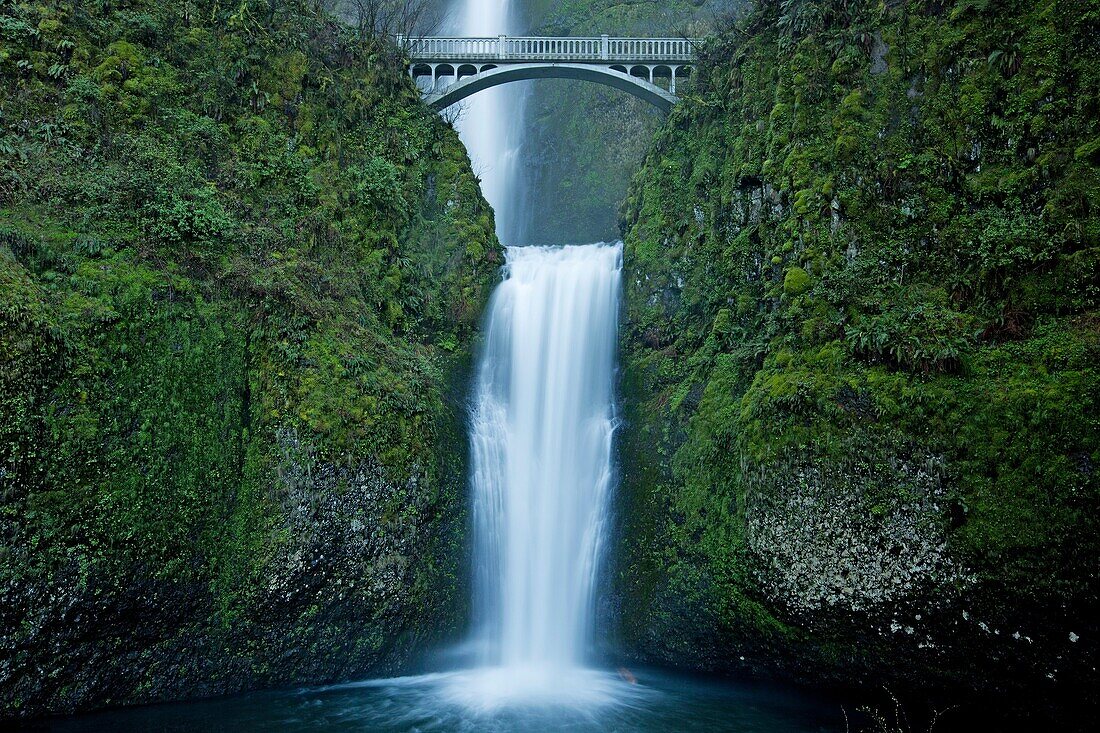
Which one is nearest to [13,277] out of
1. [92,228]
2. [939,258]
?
[92,228]

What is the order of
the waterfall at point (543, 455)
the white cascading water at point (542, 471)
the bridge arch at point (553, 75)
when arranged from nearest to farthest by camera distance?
the white cascading water at point (542, 471), the waterfall at point (543, 455), the bridge arch at point (553, 75)

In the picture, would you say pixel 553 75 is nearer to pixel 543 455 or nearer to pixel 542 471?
pixel 543 455

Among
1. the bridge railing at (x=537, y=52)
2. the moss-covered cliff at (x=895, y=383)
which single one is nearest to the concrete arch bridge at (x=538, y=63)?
the bridge railing at (x=537, y=52)

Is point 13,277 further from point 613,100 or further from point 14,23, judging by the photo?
point 613,100

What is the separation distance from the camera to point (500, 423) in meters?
15.4

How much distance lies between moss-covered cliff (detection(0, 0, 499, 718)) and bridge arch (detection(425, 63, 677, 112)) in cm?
492

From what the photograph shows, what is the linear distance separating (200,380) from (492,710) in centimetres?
715

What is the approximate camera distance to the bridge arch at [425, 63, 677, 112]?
67.9 feet

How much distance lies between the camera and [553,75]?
843 inches

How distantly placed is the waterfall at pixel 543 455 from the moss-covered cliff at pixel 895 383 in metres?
0.97

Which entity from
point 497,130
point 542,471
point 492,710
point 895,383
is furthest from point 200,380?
point 497,130

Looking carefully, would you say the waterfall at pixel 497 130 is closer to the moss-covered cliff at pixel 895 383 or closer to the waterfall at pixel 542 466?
the waterfall at pixel 542 466

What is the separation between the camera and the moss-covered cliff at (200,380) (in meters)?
10.1

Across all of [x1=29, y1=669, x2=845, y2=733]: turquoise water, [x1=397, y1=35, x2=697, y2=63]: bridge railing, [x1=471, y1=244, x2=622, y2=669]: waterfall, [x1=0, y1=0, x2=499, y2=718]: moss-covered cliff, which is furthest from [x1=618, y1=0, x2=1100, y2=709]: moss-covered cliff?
[x1=397, y1=35, x2=697, y2=63]: bridge railing
